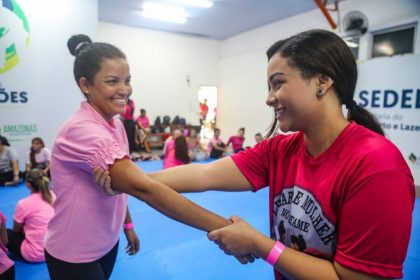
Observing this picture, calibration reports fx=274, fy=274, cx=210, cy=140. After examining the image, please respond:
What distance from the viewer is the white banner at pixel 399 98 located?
Answer: 5.30 meters

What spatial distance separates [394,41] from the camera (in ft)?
19.5

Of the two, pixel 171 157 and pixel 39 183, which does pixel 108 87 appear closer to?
pixel 39 183

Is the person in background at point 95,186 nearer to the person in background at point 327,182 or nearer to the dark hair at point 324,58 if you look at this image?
the person in background at point 327,182

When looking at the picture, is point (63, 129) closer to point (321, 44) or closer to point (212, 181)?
point (212, 181)

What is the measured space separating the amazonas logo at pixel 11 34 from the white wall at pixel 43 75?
0.18 ft

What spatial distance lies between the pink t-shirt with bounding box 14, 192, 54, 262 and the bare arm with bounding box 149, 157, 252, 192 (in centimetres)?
206

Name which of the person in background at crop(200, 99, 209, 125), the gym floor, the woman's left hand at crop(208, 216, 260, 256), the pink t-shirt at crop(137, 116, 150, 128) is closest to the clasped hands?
the woman's left hand at crop(208, 216, 260, 256)

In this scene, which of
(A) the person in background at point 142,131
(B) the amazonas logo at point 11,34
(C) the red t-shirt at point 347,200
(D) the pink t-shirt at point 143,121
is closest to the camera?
(C) the red t-shirt at point 347,200

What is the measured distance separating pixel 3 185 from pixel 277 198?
228 inches

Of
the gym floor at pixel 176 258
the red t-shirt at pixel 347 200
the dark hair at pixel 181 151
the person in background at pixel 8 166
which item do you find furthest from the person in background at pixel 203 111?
the red t-shirt at pixel 347 200

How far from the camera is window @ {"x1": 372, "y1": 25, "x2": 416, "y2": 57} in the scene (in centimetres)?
569

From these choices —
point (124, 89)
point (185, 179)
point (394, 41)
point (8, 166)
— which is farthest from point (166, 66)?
point (185, 179)

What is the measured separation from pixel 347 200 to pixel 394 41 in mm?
6737

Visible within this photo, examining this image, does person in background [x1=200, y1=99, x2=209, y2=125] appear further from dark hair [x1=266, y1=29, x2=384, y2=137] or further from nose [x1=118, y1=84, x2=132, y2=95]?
dark hair [x1=266, y1=29, x2=384, y2=137]
